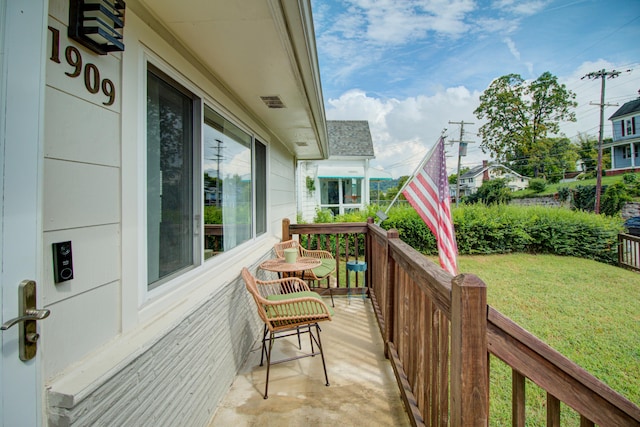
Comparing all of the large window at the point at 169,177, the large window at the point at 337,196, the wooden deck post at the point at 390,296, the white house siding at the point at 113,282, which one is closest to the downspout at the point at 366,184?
the large window at the point at 337,196

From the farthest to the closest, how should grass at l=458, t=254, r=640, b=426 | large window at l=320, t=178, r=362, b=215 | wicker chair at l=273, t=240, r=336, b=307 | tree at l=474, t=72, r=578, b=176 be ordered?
tree at l=474, t=72, r=578, b=176 → large window at l=320, t=178, r=362, b=215 → wicker chair at l=273, t=240, r=336, b=307 → grass at l=458, t=254, r=640, b=426

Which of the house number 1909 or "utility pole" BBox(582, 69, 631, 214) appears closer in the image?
the house number 1909

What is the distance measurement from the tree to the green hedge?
21.5 meters

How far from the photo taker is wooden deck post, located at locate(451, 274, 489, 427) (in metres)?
1.07

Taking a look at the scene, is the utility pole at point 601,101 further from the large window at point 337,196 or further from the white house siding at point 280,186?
the white house siding at point 280,186

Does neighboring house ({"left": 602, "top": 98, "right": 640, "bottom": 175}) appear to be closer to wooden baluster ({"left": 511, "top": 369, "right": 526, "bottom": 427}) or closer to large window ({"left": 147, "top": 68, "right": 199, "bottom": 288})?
wooden baluster ({"left": 511, "top": 369, "right": 526, "bottom": 427})

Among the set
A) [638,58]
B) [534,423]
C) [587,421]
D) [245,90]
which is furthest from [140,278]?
[638,58]

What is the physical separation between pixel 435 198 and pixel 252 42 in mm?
2631

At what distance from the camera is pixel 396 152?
38.0 meters

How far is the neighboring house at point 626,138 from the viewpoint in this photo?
25.3 m

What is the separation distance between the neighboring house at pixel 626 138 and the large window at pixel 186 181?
112ft

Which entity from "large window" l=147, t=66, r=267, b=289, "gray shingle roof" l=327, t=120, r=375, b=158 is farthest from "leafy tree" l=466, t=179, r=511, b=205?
"large window" l=147, t=66, r=267, b=289

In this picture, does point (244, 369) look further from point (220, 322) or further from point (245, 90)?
point (245, 90)

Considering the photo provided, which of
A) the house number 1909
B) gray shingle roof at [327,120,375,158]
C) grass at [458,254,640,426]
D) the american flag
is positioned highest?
gray shingle roof at [327,120,375,158]
